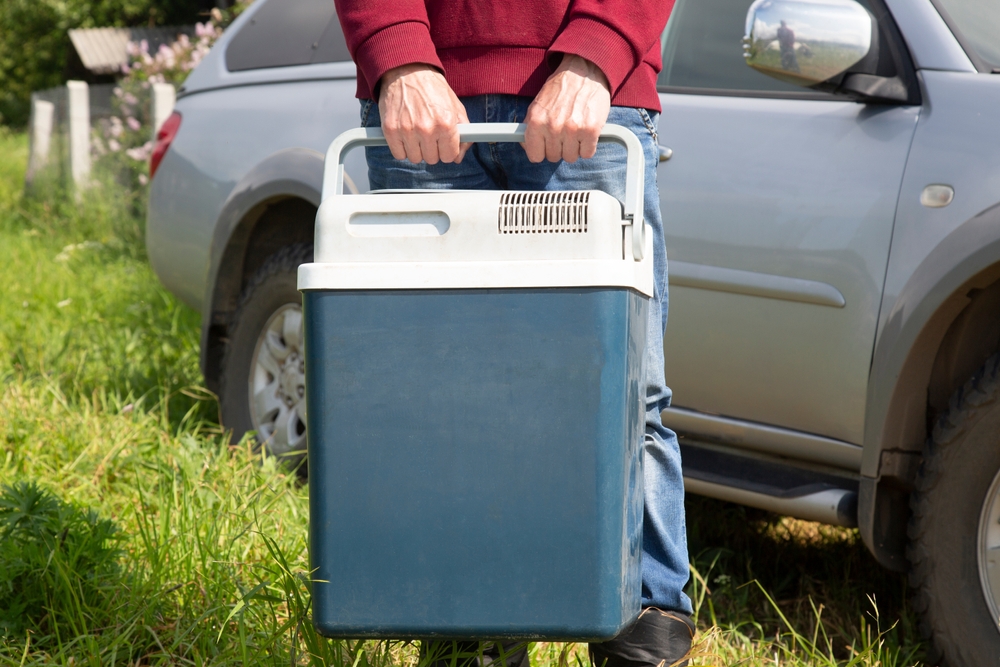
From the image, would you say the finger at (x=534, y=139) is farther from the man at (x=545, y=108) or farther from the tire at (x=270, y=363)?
the tire at (x=270, y=363)

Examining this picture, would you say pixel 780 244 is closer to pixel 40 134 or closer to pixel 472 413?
pixel 472 413

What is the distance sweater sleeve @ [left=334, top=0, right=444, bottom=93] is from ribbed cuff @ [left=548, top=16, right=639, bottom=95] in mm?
193

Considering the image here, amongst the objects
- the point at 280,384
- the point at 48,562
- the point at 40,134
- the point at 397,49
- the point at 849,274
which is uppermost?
the point at 397,49

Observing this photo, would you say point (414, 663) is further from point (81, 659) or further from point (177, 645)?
point (81, 659)

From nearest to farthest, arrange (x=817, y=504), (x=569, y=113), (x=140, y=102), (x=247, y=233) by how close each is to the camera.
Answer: (x=569, y=113) → (x=817, y=504) → (x=247, y=233) → (x=140, y=102)

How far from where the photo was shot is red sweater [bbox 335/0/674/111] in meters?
1.48

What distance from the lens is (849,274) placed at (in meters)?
2.19

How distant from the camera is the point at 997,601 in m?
1.96

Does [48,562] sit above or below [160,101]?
above

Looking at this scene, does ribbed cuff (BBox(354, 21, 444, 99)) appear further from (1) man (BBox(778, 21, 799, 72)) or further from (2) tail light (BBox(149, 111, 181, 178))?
(2) tail light (BBox(149, 111, 181, 178))

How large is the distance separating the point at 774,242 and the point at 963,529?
721 millimetres

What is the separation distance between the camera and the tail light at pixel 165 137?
370 centimetres

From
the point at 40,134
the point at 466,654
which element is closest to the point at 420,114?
the point at 466,654

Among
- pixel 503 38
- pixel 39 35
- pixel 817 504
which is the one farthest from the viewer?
pixel 39 35
